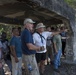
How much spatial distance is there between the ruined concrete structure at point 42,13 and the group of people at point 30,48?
1.84 ft

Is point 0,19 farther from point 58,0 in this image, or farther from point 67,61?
point 67,61

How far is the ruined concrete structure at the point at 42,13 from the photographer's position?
6307 mm

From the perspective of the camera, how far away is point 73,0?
61.6 ft

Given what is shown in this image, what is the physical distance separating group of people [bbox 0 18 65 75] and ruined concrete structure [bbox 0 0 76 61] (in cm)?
56

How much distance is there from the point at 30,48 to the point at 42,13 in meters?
3.04

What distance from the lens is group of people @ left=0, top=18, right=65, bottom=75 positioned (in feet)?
17.7

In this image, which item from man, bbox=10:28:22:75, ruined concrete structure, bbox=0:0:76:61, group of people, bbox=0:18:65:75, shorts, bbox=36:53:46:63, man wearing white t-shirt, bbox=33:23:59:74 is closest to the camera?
group of people, bbox=0:18:65:75

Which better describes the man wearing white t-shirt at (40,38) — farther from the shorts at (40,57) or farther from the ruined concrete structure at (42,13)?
the ruined concrete structure at (42,13)

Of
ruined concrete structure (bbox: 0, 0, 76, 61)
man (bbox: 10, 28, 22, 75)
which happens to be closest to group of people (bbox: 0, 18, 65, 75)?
man (bbox: 10, 28, 22, 75)

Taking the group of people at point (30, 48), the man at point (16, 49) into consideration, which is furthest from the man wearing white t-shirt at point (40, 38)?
the man at point (16, 49)

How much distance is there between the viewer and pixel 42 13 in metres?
8.06

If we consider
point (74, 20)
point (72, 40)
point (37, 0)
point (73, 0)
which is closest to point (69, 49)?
point (72, 40)

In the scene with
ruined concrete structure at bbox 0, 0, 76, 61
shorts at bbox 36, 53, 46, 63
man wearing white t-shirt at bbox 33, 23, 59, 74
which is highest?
ruined concrete structure at bbox 0, 0, 76, 61

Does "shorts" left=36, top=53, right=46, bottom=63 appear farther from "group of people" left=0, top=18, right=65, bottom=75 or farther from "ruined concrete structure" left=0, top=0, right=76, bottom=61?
"ruined concrete structure" left=0, top=0, right=76, bottom=61
